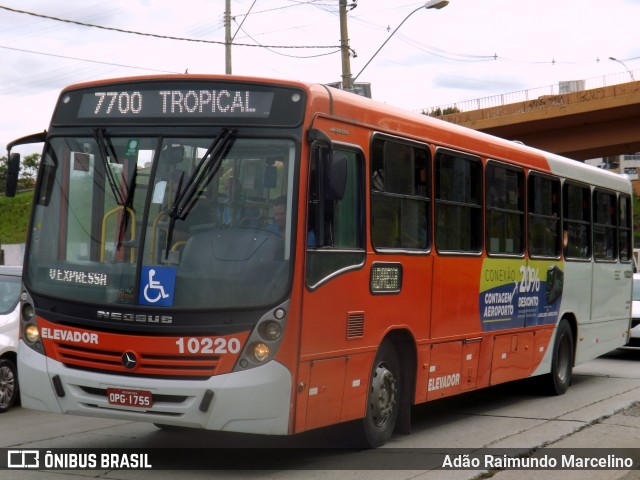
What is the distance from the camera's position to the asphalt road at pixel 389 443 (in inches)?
317

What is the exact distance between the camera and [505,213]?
1211 centimetres

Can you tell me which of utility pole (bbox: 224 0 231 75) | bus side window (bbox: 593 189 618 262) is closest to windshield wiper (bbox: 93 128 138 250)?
bus side window (bbox: 593 189 618 262)

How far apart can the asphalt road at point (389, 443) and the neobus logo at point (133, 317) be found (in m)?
1.18

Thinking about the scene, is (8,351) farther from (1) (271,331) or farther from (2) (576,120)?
(2) (576,120)

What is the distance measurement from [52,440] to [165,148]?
3282 millimetres

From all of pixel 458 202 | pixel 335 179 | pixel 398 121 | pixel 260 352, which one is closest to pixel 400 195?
pixel 398 121

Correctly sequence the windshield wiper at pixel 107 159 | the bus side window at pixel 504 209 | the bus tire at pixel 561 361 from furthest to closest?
the bus tire at pixel 561 361
the bus side window at pixel 504 209
the windshield wiper at pixel 107 159

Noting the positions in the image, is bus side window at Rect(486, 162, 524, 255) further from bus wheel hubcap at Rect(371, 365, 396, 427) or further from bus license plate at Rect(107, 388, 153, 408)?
bus license plate at Rect(107, 388, 153, 408)

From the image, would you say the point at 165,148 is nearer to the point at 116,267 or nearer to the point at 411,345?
the point at 116,267

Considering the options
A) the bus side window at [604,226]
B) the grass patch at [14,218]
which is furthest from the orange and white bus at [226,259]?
the grass patch at [14,218]

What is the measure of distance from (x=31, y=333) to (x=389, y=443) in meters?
3.37

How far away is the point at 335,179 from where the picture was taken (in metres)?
7.85

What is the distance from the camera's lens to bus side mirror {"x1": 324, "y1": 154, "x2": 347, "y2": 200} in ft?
25.7

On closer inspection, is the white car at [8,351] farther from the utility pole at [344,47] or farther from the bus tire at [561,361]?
the utility pole at [344,47]
